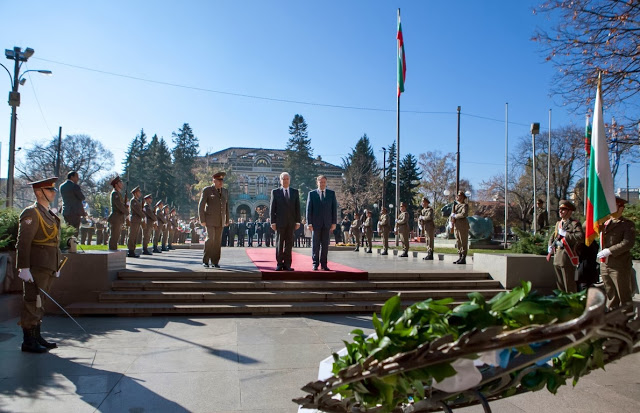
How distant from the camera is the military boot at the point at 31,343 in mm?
5196

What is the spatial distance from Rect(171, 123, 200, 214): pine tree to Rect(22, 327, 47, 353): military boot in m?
78.1

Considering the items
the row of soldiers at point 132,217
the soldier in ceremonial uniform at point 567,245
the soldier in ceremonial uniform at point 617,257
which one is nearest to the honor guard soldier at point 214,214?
the row of soldiers at point 132,217

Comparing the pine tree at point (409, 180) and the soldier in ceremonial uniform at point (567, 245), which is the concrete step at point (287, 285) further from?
the pine tree at point (409, 180)

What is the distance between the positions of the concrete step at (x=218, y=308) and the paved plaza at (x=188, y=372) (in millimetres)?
566

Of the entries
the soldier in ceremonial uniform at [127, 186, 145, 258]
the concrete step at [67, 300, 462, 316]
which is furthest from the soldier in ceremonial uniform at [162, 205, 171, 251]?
the concrete step at [67, 300, 462, 316]

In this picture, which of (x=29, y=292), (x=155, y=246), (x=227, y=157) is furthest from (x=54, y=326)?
(x=227, y=157)

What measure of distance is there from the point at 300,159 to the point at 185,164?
22662 mm

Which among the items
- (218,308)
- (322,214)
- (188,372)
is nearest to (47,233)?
(188,372)

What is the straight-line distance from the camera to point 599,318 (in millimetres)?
1258

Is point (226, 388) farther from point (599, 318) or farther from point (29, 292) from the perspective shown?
point (599, 318)

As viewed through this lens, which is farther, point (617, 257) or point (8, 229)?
point (8, 229)

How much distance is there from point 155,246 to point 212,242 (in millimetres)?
9124

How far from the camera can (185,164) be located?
89188 millimetres

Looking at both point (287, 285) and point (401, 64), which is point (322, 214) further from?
point (401, 64)
